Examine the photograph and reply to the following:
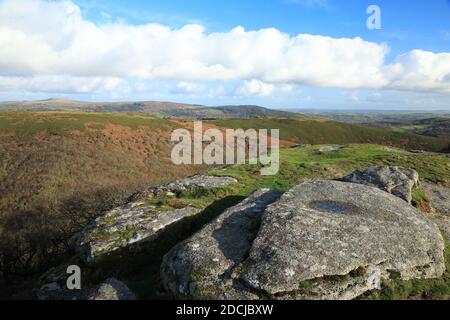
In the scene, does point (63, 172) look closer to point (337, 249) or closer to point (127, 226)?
point (127, 226)

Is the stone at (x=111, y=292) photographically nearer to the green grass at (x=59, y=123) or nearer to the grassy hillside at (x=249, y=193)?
the grassy hillside at (x=249, y=193)

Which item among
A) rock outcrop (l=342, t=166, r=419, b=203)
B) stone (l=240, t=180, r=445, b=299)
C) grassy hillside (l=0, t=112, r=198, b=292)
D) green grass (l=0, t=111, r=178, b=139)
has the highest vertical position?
green grass (l=0, t=111, r=178, b=139)

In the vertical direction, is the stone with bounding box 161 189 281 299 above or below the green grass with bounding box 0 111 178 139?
below

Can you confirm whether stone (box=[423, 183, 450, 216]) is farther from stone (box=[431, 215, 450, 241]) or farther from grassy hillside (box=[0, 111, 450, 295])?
grassy hillside (box=[0, 111, 450, 295])

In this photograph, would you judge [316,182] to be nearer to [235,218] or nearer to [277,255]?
[235,218]

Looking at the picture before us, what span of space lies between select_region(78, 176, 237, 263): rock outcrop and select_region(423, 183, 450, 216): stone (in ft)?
44.0

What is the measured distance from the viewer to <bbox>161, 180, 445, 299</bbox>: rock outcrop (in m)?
11.5

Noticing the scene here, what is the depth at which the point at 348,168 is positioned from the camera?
33.4m

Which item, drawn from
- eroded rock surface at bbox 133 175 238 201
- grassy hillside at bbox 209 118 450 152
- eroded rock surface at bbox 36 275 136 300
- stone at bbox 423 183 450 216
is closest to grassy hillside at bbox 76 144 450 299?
eroded rock surface at bbox 133 175 238 201

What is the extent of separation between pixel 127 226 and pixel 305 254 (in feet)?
28.0

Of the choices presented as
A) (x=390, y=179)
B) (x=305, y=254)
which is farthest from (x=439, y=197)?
(x=305, y=254)

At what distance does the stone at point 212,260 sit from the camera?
11.6 metres
